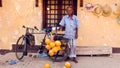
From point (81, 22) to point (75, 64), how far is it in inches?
79.2

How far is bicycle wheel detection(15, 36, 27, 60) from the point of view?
33.5 ft

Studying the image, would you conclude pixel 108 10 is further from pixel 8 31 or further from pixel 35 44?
pixel 8 31

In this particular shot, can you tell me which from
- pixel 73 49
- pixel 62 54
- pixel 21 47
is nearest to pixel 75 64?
pixel 73 49

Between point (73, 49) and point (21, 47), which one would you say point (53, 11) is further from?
point (73, 49)

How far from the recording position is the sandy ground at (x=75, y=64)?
943cm

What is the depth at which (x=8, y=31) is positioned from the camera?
1130cm

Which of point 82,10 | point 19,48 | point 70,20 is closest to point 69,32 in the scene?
point 70,20

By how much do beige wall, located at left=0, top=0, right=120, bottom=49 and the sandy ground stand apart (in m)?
0.73

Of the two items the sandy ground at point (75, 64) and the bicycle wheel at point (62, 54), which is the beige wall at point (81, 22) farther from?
the bicycle wheel at point (62, 54)

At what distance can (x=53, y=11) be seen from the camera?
11211 millimetres

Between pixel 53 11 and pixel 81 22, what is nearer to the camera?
pixel 81 22

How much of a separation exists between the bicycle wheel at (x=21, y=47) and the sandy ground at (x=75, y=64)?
0.18 meters

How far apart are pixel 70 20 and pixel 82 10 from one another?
1.33 m

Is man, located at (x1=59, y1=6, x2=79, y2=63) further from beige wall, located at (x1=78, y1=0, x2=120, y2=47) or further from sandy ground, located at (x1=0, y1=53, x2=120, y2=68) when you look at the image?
beige wall, located at (x1=78, y1=0, x2=120, y2=47)
